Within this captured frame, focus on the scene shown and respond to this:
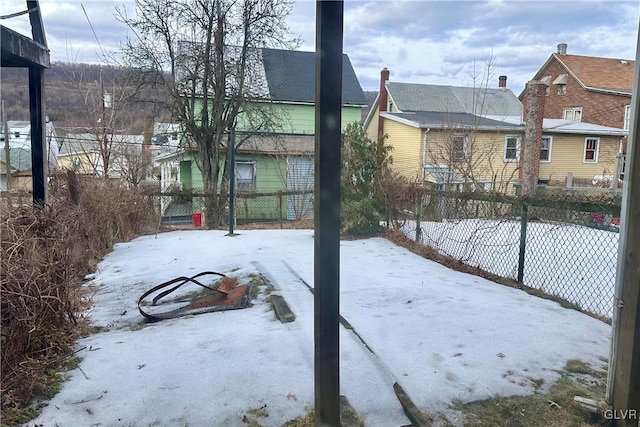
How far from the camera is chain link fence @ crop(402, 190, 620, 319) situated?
416cm

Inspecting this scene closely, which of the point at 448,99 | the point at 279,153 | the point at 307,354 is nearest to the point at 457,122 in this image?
the point at 279,153

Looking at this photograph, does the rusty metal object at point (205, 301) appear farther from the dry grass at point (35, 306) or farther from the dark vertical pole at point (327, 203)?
the dark vertical pole at point (327, 203)

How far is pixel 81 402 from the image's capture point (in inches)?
84.0

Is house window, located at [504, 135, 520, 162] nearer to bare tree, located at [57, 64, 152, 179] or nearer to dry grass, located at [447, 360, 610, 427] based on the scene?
bare tree, located at [57, 64, 152, 179]

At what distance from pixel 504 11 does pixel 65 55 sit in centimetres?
988

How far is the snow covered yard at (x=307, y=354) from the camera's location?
2.10 m

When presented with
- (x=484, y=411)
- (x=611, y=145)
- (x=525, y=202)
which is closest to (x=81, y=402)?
(x=484, y=411)

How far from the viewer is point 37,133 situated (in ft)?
11.4

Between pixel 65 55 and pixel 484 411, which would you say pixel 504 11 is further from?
pixel 65 55

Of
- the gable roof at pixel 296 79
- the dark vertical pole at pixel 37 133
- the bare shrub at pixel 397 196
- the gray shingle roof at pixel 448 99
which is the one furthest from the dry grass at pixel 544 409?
the gray shingle roof at pixel 448 99

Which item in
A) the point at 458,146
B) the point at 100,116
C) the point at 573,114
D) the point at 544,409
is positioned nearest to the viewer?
the point at 544,409

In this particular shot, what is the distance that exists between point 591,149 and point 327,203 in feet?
74.6

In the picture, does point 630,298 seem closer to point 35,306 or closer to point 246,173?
point 35,306

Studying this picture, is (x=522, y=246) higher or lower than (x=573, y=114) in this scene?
lower
